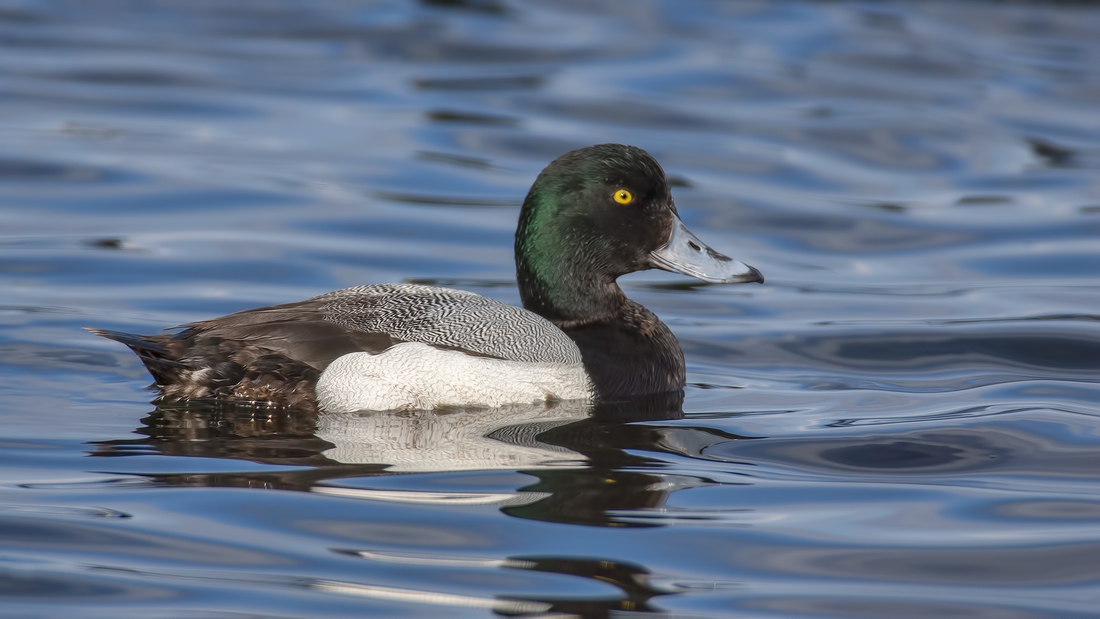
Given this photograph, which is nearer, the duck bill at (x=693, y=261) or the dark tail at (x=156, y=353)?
the dark tail at (x=156, y=353)

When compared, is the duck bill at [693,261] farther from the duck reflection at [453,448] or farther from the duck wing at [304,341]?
the duck wing at [304,341]

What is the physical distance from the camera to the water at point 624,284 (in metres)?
4.48

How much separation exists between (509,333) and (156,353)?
1521mm

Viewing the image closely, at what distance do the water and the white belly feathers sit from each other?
97 millimetres

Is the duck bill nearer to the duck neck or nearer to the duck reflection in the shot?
the duck neck

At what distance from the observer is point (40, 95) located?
1416 centimetres

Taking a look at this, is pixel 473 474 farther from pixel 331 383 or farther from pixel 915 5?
pixel 915 5

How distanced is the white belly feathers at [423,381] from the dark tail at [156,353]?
25.5 inches

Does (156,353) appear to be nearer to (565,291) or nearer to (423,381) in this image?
(423,381)

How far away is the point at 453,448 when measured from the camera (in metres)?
5.54

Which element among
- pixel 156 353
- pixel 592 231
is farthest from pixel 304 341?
pixel 592 231

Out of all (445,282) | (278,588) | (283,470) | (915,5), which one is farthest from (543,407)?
(915,5)

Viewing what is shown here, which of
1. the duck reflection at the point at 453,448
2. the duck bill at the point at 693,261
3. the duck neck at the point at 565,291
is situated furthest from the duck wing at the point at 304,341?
the duck bill at the point at 693,261

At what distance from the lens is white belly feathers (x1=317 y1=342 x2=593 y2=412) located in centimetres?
600
